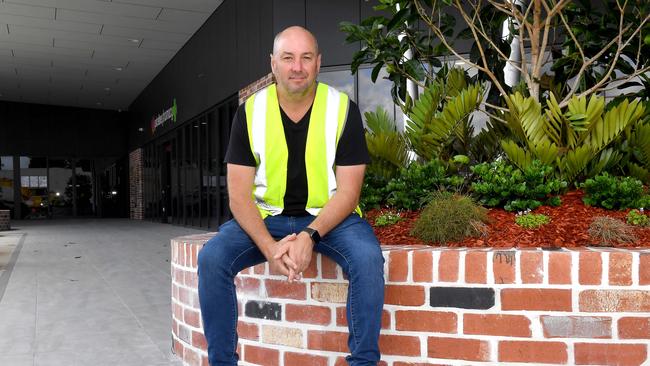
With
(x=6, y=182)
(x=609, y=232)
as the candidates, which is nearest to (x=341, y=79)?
(x=609, y=232)

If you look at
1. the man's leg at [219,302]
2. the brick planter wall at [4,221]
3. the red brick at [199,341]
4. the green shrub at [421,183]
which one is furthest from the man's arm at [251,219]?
the brick planter wall at [4,221]

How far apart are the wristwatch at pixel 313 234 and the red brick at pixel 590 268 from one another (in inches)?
36.7

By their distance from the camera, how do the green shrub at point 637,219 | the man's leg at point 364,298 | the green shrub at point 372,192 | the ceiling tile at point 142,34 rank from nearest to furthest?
the man's leg at point 364,298 < the green shrub at point 637,219 < the green shrub at point 372,192 < the ceiling tile at point 142,34

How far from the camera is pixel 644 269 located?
6.22 feet

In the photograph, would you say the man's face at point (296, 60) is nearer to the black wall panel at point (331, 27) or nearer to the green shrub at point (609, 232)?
the green shrub at point (609, 232)

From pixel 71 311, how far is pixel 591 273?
3.68 meters

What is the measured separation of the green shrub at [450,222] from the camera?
2.35 metres

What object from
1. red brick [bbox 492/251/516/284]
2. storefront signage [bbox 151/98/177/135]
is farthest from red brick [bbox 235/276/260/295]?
storefront signage [bbox 151/98/177/135]

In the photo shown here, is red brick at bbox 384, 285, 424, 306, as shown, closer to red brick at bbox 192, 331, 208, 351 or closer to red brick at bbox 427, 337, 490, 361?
red brick at bbox 427, 337, 490, 361

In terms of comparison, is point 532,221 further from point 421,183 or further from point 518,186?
point 421,183

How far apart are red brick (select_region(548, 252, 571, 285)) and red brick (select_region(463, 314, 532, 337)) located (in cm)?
17

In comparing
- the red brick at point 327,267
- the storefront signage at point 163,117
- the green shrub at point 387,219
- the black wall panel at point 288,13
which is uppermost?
the black wall panel at point 288,13

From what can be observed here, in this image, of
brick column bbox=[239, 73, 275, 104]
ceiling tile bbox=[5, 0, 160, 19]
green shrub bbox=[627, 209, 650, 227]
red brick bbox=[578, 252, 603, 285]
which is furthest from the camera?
ceiling tile bbox=[5, 0, 160, 19]

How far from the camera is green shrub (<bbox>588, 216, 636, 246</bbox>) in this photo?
218cm
